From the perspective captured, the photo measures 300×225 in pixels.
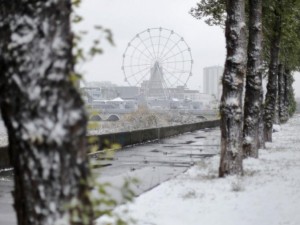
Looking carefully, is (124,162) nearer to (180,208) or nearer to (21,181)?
(180,208)

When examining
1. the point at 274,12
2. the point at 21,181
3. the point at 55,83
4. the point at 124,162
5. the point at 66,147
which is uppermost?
the point at 274,12

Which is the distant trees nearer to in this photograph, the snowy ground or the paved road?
the snowy ground

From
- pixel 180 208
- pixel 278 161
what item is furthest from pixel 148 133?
pixel 180 208

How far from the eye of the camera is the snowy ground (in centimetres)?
794

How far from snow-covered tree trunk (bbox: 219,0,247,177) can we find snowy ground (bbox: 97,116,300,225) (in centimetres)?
53

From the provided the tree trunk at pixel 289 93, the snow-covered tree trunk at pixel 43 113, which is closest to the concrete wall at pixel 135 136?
the snow-covered tree trunk at pixel 43 113

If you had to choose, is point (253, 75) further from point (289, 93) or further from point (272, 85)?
point (289, 93)

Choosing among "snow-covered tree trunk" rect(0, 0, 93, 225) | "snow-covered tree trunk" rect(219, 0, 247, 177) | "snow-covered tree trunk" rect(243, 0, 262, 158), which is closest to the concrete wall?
"snow-covered tree trunk" rect(243, 0, 262, 158)

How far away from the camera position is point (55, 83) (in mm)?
2924

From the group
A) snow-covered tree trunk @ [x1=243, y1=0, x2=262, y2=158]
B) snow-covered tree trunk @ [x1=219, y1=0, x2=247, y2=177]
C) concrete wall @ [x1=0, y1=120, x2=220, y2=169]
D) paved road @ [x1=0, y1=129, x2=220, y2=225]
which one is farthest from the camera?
snow-covered tree trunk @ [x1=243, y1=0, x2=262, y2=158]

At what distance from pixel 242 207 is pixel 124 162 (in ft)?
31.8

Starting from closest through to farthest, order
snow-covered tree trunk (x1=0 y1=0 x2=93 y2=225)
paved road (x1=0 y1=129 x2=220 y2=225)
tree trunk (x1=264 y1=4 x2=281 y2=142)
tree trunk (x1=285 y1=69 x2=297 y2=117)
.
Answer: snow-covered tree trunk (x1=0 y1=0 x2=93 y2=225)
paved road (x1=0 y1=129 x2=220 y2=225)
tree trunk (x1=264 y1=4 x2=281 y2=142)
tree trunk (x1=285 y1=69 x2=297 y2=117)

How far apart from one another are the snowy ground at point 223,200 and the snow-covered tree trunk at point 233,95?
535mm

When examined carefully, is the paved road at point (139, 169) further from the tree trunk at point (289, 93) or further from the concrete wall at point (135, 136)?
the tree trunk at point (289, 93)
